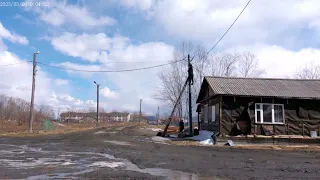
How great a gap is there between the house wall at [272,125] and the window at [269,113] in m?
0.22

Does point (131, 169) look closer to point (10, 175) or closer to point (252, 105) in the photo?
point (10, 175)

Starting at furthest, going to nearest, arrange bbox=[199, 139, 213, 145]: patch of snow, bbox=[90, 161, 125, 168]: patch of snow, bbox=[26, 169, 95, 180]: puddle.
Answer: bbox=[199, 139, 213, 145]: patch of snow
bbox=[90, 161, 125, 168]: patch of snow
bbox=[26, 169, 95, 180]: puddle

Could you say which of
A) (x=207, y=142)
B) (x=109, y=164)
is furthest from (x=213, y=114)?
(x=109, y=164)

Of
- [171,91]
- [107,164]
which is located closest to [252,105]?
[107,164]

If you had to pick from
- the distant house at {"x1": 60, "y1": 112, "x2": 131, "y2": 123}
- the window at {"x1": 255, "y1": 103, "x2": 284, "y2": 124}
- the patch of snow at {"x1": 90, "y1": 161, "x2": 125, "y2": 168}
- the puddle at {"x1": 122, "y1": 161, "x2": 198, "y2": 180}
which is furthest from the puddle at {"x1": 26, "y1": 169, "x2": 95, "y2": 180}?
the distant house at {"x1": 60, "y1": 112, "x2": 131, "y2": 123}

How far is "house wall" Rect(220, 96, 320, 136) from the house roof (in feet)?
1.45

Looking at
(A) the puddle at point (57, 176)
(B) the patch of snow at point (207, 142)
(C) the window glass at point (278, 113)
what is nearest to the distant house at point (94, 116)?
(B) the patch of snow at point (207, 142)

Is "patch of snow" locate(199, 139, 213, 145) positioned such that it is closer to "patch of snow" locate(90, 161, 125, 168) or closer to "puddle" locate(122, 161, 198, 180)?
"patch of snow" locate(90, 161, 125, 168)

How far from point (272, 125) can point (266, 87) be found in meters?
3.21

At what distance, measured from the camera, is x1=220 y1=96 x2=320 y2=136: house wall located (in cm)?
2358

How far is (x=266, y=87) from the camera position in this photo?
25.5 metres

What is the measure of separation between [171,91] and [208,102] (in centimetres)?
2603

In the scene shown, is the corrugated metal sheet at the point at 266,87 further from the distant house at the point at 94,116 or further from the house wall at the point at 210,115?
the distant house at the point at 94,116

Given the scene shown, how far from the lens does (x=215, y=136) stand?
2292 cm
